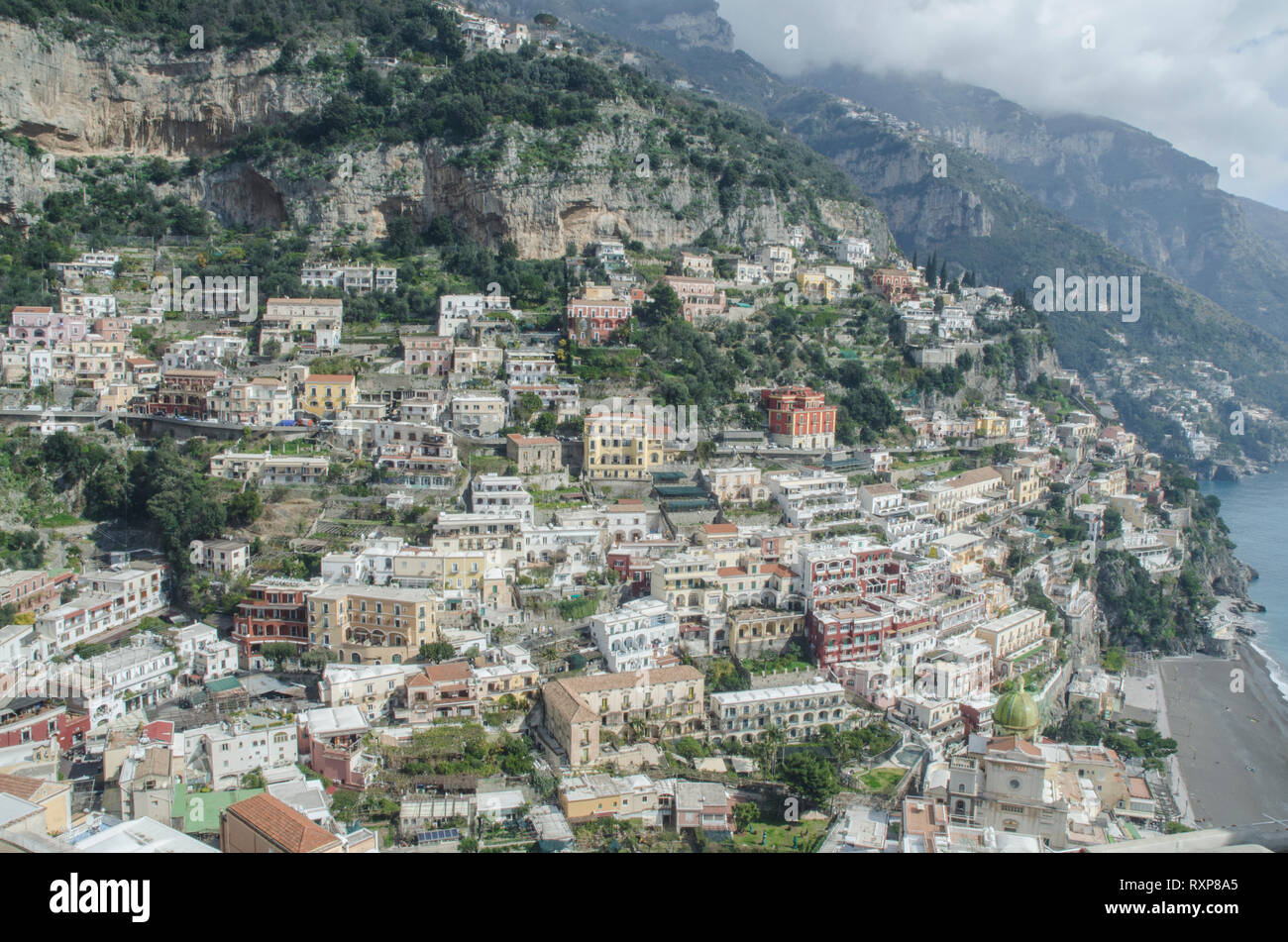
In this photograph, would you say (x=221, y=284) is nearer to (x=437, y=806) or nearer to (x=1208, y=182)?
(x=437, y=806)

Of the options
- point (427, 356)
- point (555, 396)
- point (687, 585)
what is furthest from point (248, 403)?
point (687, 585)

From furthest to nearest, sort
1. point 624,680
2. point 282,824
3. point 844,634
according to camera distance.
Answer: point 844,634, point 624,680, point 282,824

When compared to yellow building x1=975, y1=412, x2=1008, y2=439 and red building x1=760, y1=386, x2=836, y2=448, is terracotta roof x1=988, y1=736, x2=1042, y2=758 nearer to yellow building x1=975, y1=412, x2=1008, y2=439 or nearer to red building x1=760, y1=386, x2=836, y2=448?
red building x1=760, y1=386, x2=836, y2=448

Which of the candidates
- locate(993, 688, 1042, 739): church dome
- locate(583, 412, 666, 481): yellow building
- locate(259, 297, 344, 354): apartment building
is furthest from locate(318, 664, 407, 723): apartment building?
locate(259, 297, 344, 354): apartment building

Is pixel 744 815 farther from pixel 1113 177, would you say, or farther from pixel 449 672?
pixel 1113 177

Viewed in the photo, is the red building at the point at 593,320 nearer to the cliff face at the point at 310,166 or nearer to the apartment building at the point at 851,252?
the cliff face at the point at 310,166
